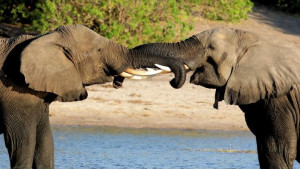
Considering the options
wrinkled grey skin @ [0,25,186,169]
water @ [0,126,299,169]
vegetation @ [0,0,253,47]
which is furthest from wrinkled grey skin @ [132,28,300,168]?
vegetation @ [0,0,253,47]

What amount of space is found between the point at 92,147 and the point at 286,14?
14.3 m

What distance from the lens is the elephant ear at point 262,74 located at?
28.6 ft

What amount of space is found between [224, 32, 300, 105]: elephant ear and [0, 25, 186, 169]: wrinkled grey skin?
528 mm

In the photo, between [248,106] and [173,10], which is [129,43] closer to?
[173,10]

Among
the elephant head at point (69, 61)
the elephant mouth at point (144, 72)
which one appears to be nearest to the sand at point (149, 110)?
the elephant head at point (69, 61)

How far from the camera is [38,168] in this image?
32.8 feet

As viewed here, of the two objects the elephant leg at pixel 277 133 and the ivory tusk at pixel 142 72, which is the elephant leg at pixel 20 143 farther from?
the elephant leg at pixel 277 133

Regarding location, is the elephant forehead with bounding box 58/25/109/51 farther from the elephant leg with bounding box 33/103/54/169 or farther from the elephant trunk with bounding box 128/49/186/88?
the elephant leg with bounding box 33/103/54/169

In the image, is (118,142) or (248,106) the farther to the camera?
(118,142)

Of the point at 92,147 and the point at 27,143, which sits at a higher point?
the point at 27,143

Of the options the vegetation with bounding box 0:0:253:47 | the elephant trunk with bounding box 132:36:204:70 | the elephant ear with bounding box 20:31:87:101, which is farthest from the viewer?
the vegetation with bounding box 0:0:253:47

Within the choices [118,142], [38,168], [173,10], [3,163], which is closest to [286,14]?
[173,10]

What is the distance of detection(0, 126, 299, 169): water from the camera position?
12.6m

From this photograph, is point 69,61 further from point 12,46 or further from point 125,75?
point 12,46
